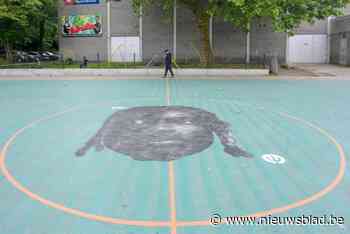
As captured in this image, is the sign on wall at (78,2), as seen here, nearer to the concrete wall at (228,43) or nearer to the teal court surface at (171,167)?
the concrete wall at (228,43)

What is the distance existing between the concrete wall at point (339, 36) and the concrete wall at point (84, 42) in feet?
66.8

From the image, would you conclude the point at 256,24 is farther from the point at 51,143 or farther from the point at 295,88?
the point at 51,143

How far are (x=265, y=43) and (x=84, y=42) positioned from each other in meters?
15.6

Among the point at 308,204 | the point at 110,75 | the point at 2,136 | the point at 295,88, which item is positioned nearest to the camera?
the point at 308,204

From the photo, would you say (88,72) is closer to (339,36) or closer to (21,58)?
(21,58)

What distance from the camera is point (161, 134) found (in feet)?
27.8

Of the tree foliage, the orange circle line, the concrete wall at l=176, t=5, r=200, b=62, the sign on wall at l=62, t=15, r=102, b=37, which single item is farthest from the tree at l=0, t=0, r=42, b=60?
the orange circle line

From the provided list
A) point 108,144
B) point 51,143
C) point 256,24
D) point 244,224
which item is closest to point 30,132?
point 51,143

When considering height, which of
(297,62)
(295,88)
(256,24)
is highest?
(256,24)

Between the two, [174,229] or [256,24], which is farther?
[256,24]

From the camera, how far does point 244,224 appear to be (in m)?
4.43

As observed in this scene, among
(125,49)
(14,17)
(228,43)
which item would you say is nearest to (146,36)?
(125,49)

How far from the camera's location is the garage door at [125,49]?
28.7 m

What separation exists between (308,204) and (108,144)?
4567 mm
